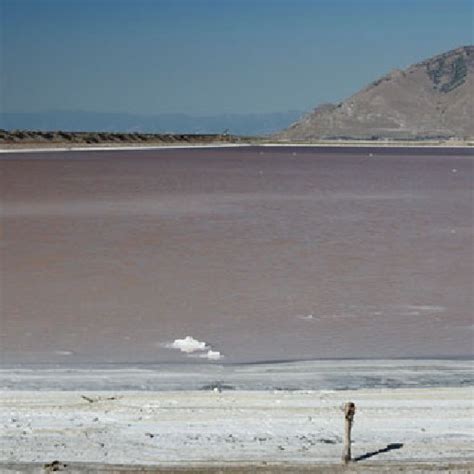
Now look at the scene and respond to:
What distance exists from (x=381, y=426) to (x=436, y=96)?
194452 millimetres

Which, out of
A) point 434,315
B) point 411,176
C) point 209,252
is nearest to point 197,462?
point 434,315

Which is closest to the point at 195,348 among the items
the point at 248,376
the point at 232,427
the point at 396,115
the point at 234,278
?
the point at 248,376

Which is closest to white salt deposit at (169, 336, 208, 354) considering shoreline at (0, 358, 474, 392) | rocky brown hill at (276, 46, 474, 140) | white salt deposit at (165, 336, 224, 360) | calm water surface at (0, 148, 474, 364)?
white salt deposit at (165, 336, 224, 360)

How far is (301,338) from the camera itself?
32.3ft

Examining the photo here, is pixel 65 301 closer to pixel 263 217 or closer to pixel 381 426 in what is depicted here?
pixel 381 426

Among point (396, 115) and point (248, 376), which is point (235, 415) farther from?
point (396, 115)

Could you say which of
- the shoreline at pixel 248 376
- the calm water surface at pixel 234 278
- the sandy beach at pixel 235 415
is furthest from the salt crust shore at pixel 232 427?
the calm water surface at pixel 234 278

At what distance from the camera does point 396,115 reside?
18212 centimetres

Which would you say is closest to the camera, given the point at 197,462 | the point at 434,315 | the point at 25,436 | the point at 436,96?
the point at 197,462

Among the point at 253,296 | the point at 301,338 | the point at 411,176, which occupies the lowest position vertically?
the point at 301,338

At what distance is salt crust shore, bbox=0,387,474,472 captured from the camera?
5770 millimetres

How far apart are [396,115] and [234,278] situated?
172 meters

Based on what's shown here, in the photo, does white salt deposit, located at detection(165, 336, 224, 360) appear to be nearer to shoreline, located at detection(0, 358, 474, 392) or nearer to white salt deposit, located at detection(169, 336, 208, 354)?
white salt deposit, located at detection(169, 336, 208, 354)

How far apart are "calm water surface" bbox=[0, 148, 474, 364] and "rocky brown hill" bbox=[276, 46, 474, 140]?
139 meters
